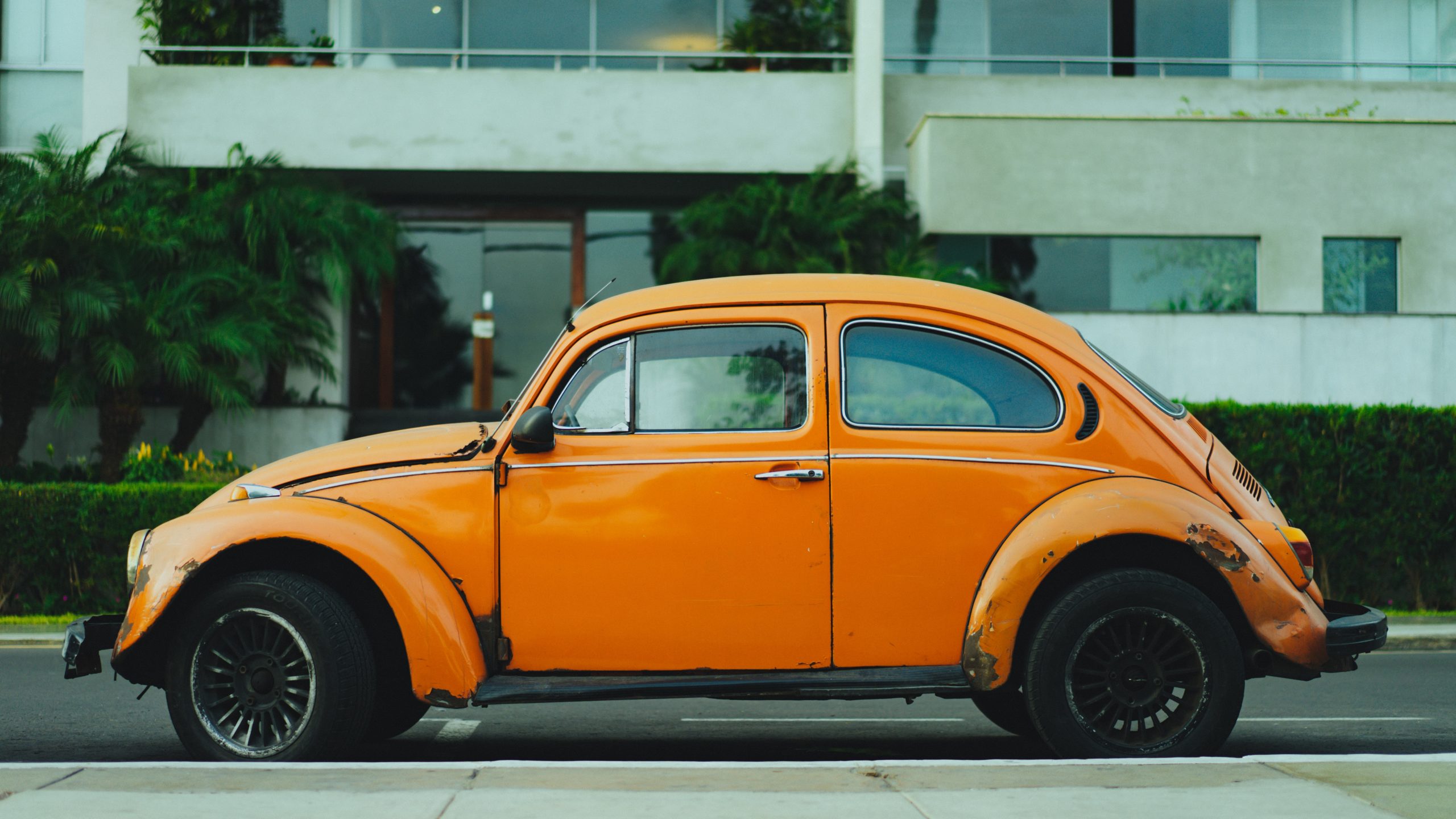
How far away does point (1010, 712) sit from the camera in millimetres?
6254

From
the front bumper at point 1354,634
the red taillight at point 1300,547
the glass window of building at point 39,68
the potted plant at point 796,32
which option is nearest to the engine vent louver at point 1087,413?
the red taillight at point 1300,547

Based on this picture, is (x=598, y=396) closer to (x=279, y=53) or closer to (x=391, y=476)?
(x=391, y=476)

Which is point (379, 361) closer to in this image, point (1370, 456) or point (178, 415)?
point (178, 415)

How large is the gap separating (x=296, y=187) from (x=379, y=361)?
12.4 feet

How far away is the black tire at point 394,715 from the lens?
5.79 m

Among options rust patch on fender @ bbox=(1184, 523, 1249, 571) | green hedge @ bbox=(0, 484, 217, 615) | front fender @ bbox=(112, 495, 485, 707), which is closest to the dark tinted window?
rust patch on fender @ bbox=(1184, 523, 1249, 571)

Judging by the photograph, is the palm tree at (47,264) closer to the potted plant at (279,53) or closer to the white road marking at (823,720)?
the potted plant at (279,53)

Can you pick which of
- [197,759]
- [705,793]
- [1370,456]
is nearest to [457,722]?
[197,759]

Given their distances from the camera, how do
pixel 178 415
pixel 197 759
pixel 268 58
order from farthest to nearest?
pixel 268 58 → pixel 178 415 → pixel 197 759

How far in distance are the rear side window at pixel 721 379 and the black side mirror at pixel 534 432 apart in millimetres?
370

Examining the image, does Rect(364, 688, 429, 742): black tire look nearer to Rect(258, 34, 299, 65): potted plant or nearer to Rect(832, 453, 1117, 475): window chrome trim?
Rect(832, 453, 1117, 475): window chrome trim

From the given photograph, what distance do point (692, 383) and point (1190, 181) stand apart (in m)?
13.3

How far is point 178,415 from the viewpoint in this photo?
16.8 m

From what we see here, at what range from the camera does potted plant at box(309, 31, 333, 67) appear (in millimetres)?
18453
